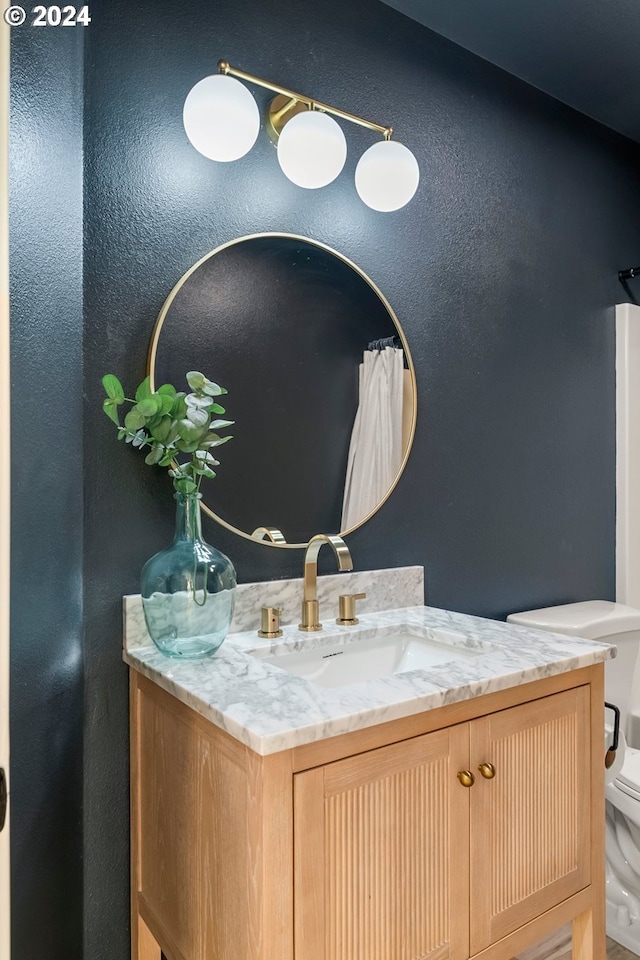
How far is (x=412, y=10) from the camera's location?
1798 mm

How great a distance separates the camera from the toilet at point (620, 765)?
5.68 ft

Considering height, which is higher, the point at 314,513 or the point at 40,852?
the point at 314,513

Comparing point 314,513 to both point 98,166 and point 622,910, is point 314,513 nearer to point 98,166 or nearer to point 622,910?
point 98,166

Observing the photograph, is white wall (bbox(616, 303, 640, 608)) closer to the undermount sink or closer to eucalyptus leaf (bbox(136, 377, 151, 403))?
the undermount sink

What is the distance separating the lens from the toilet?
1.73 m

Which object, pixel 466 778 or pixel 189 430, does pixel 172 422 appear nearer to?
pixel 189 430

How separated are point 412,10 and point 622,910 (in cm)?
248

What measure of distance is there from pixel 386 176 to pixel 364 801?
4.53 ft

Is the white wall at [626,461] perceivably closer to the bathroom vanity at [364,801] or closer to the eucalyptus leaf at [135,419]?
the bathroom vanity at [364,801]

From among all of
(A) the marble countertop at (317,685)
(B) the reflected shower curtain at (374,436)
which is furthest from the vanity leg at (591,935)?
(B) the reflected shower curtain at (374,436)

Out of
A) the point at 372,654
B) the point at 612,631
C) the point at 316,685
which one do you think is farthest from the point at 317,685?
the point at 612,631

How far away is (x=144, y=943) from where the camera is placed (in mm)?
1287

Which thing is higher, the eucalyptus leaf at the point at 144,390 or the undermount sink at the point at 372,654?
the eucalyptus leaf at the point at 144,390

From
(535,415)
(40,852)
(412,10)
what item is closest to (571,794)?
(40,852)
